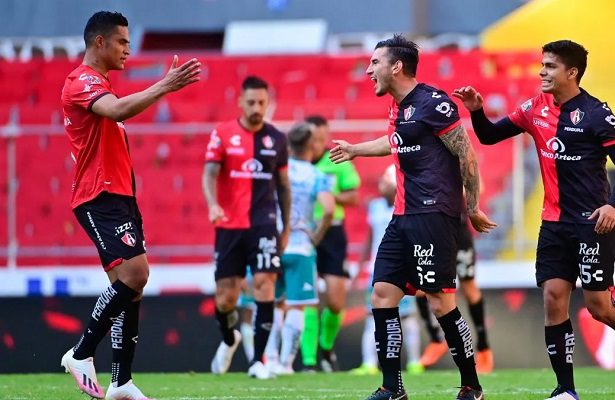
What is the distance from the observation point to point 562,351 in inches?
285

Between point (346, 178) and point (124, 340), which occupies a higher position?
point (346, 178)

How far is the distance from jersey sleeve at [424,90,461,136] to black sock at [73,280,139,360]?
6.77ft

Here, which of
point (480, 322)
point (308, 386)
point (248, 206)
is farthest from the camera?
point (480, 322)

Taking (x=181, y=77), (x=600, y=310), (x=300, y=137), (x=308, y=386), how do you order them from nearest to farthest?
(x=181, y=77), (x=600, y=310), (x=308, y=386), (x=300, y=137)

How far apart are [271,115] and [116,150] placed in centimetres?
953

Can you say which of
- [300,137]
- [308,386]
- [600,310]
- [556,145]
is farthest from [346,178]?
[600,310]

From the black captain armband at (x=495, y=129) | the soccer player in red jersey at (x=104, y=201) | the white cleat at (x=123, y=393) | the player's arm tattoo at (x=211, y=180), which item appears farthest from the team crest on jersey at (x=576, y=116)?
the player's arm tattoo at (x=211, y=180)

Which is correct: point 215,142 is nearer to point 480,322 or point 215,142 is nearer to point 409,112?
point 480,322

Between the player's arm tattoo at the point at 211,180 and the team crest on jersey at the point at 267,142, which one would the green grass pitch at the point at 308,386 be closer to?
the player's arm tattoo at the point at 211,180

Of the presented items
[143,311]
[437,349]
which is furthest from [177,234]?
[437,349]

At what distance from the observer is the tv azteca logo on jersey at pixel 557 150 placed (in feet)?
23.5

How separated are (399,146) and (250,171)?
336cm

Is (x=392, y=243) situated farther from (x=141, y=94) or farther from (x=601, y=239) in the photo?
(x=141, y=94)

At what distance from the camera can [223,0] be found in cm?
→ 2070
